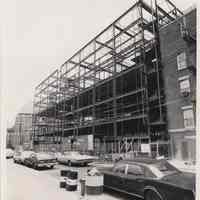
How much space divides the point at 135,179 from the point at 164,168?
1.27 feet

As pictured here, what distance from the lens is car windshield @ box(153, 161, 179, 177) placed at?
1944 mm

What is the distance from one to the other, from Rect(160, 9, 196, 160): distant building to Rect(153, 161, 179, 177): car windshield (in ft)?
0.41

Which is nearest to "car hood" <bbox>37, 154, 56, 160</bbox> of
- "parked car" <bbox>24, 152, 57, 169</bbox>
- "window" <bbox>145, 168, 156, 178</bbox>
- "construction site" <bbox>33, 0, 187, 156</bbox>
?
"parked car" <bbox>24, 152, 57, 169</bbox>

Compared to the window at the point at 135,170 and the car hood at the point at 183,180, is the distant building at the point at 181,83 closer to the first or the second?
the car hood at the point at 183,180

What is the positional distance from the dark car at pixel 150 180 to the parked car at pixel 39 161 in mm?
1822

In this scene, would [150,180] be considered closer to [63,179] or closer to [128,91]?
[63,179]

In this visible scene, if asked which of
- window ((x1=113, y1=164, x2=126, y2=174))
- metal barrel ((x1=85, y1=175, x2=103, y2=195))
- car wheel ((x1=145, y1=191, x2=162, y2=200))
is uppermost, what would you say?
window ((x1=113, y1=164, x2=126, y2=174))

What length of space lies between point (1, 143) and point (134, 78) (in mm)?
2699

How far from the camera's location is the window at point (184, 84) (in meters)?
2.04

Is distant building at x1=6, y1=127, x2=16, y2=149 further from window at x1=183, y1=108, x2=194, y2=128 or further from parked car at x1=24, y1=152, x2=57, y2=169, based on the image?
window at x1=183, y1=108, x2=194, y2=128

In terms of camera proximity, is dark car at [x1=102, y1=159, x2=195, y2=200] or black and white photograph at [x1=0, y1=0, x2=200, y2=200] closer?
dark car at [x1=102, y1=159, x2=195, y2=200]

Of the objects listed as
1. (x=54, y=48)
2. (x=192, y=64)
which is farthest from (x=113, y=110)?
(x=192, y=64)

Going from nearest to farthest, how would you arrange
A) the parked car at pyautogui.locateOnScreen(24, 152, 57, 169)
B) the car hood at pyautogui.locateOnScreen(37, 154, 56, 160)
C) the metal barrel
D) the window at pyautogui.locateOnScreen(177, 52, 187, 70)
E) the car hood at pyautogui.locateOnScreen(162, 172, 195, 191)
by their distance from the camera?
1. the car hood at pyautogui.locateOnScreen(162, 172, 195, 191)
2. the window at pyautogui.locateOnScreen(177, 52, 187, 70)
3. the metal barrel
4. the parked car at pyautogui.locateOnScreen(24, 152, 57, 169)
5. the car hood at pyautogui.locateOnScreen(37, 154, 56, 160)

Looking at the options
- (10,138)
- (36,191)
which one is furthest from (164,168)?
(10,138)
